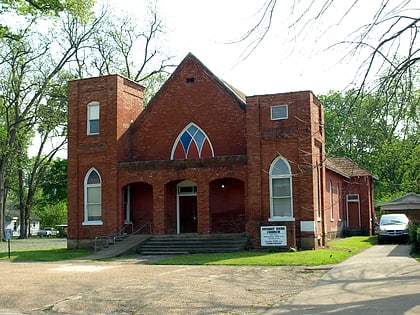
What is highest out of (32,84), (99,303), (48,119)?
(32,84)

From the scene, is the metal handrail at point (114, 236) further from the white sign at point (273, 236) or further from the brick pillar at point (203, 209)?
the white sign at point (273, 236)

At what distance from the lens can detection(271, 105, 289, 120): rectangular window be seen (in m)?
26.7

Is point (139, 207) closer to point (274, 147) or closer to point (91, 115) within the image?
point (91, 115)

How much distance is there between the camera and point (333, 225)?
33.5 metres

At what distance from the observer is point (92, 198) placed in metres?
29.9

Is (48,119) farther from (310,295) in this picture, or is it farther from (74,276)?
(310,295)

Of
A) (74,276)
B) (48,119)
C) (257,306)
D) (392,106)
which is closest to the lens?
(392,106)

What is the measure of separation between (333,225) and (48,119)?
95.6 feet

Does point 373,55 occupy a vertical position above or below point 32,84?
below

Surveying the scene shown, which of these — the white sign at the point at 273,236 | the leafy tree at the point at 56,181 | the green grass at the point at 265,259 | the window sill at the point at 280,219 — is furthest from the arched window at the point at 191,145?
the leafy tree at the point at 56,181

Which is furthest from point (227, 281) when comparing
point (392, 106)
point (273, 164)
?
point (273, 164)

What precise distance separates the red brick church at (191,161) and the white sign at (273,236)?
3.9 inches

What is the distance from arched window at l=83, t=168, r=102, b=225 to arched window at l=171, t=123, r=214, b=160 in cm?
429

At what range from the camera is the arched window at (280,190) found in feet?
86.9
